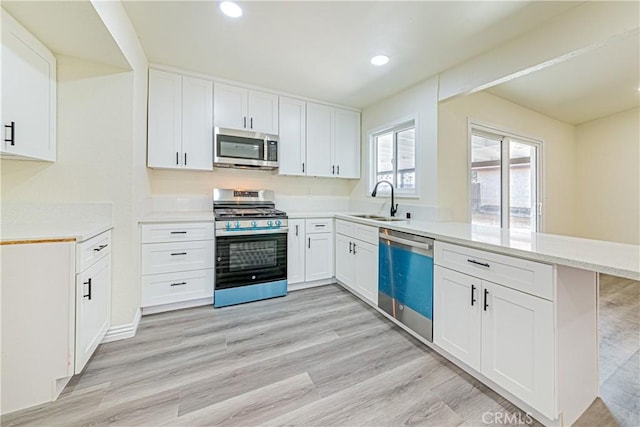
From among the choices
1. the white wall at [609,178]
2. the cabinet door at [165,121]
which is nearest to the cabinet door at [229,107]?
the cabinet door at [165,121]

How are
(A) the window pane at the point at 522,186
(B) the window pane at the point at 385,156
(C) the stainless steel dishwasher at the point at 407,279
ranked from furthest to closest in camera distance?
(A) the window pane at the point at 522,186, (B) the window pane at the point at 385,156, (C) the stainless steel dishwasher at the point at 407,279

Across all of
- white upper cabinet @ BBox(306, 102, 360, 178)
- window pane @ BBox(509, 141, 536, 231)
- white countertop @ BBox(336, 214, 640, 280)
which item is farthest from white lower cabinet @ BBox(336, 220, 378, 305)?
window pane @ BBox(509, 141, 536, 231)

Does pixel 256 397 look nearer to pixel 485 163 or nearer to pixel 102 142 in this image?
pixel 102 142

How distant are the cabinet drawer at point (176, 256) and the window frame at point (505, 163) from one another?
2932 millimetres

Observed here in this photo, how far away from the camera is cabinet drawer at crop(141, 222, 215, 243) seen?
2400mm

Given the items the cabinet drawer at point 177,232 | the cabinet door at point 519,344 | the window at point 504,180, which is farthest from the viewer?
the window at point 504,180

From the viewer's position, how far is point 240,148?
3.01m

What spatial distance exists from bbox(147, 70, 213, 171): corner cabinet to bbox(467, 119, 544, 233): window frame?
297cm

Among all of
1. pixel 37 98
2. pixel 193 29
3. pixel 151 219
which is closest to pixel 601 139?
pixel 193 29

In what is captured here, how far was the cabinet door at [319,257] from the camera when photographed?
3189 mm

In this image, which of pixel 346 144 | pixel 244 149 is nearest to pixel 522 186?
pixel 346 144

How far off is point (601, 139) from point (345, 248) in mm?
4756

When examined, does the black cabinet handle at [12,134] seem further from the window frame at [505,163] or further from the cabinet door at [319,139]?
the window frame at [505,163]

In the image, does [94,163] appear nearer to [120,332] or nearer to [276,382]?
[120,332]
